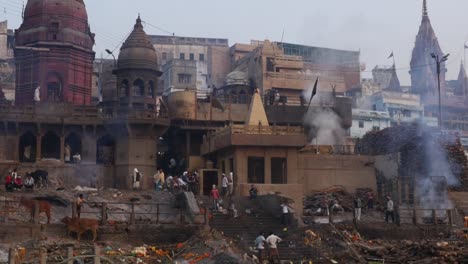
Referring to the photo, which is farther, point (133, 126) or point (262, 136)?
point (133, 126)

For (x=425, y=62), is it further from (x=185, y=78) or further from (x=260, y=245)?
(x=260, y=245)

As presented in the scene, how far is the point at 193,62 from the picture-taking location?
70312 millimetres

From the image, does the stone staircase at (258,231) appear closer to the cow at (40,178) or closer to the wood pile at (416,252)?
the wood pile at (416,252)

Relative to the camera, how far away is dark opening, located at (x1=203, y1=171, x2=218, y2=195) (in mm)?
37688

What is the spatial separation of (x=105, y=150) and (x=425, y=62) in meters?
55.3

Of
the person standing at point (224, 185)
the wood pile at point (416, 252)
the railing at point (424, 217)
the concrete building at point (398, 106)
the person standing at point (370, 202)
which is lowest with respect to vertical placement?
the wood pile at point (416, 252)

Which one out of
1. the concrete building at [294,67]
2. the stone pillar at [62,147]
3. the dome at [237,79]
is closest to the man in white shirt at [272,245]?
the stone pillar at [62,147]

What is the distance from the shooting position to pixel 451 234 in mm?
28953

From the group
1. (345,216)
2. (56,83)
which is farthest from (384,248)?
(56,83)

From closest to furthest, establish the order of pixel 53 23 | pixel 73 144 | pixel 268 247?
pixel 268 247 → pixel 73 144 → pixel 53 23

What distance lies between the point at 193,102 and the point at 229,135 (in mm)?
10110

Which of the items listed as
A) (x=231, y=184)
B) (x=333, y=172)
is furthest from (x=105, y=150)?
(x=333, y=172)

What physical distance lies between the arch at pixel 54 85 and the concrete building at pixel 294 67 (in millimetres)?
17320

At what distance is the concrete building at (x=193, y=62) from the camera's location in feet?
227
